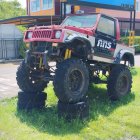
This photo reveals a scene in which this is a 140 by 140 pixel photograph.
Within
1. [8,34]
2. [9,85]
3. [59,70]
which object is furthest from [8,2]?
[59,70]

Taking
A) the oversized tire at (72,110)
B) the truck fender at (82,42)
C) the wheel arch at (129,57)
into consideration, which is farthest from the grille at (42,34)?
the wheel arch at (129,57)

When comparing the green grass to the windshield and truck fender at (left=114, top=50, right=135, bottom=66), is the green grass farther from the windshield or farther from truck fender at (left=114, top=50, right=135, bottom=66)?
the windshield

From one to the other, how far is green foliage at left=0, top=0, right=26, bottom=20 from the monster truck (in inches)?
2103

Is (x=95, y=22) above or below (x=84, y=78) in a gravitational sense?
above

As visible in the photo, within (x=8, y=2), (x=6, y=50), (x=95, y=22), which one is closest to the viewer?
(x=95, y=22)

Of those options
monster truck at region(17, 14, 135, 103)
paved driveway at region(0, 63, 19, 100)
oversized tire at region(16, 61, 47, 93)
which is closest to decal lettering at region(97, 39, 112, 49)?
monster truck at region(17, 14, 135, 103)

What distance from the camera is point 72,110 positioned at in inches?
265

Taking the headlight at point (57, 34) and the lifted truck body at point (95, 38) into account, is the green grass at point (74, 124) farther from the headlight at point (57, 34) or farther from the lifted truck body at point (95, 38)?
the headlight at point (57, 34)

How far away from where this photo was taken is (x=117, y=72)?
28.6 ft

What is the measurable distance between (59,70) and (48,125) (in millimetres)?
1172

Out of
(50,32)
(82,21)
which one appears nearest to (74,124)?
(50,32)

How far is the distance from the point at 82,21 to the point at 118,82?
1943 millimetres

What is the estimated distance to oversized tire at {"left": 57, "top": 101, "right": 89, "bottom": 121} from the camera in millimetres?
6738

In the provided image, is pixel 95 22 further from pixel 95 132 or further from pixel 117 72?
pixel 95 132
